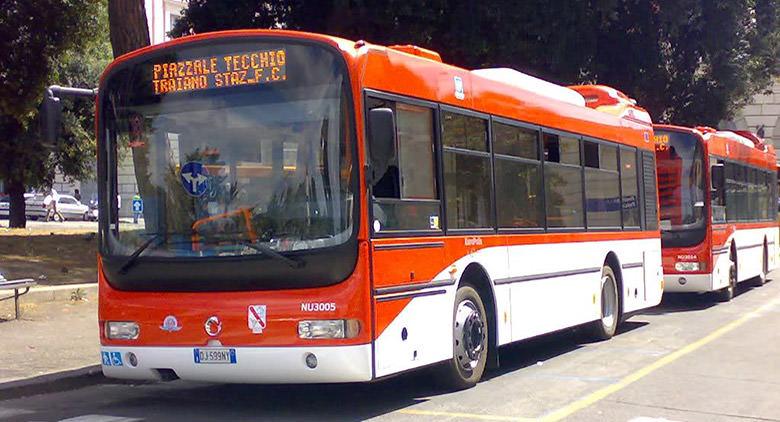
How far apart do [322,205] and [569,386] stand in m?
3.43

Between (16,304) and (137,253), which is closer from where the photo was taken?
(137,253)

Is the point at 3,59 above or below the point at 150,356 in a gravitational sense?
above

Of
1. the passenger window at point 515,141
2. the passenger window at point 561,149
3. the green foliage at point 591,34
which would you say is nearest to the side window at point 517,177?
the passenger window at point 515,141

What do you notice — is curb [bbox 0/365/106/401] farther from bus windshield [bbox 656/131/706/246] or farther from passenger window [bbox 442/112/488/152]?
bus windshield [bbox 656/131/706/246]

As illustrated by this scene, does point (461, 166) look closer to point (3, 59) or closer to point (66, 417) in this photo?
point (66, 417)

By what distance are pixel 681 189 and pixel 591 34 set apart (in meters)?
7.75

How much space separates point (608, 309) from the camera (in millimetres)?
14062

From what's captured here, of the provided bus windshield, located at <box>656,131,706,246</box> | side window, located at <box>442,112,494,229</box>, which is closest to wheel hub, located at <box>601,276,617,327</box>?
side window, located at <box>442,112,494,229</box>

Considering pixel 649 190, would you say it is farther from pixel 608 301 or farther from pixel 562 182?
pixel 562 182

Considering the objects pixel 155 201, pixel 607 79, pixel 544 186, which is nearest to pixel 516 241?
pixel 544 186

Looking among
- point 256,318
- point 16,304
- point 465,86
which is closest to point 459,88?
point 465,86

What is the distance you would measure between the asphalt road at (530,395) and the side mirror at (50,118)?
2.56 meters

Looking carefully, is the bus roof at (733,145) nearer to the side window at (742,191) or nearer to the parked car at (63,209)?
the side window at (742,191)

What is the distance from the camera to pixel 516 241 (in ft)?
35.9
